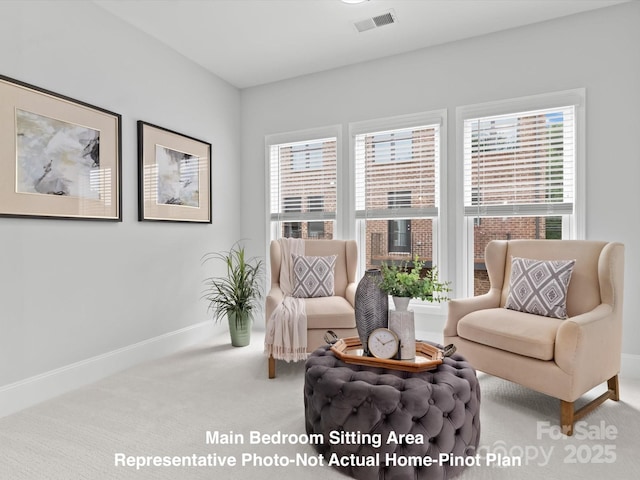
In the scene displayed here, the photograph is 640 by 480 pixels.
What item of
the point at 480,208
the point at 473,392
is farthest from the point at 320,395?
the point at 480,208

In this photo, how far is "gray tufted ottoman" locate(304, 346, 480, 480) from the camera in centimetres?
158

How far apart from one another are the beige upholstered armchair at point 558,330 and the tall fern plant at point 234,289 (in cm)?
189

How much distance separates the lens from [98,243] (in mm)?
2889

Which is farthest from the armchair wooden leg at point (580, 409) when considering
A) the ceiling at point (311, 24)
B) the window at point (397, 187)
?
the ceiling at point (311, 24)

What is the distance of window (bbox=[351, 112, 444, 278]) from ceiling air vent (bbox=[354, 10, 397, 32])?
85 centimetres

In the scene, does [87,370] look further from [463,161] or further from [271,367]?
[463,161]

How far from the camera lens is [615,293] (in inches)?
93.4

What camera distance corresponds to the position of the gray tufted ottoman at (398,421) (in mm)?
1577

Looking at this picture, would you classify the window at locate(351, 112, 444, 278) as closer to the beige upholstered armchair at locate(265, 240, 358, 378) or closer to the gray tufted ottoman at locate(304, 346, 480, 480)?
the beige upholstered armchair at locate(265, 240, 358, 378)

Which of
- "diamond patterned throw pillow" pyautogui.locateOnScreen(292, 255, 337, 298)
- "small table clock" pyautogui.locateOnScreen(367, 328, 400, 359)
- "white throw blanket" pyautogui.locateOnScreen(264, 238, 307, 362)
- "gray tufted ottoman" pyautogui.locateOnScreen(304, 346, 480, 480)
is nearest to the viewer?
"gray tufted ottoman" pyautogui.locateOnScreen(304, 346, 480, 480)

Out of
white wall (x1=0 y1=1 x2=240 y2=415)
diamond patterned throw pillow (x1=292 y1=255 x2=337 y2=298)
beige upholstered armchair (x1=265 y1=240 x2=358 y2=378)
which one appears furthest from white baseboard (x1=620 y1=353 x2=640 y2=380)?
white wall (x1=0 y1=1 x2=240 y2=415)

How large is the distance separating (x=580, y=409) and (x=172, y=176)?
11.6 ft

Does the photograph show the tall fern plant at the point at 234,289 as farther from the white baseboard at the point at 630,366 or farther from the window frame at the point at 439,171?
the white baseboard at the point at 630,366

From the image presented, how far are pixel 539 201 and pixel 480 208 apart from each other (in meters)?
0.45
